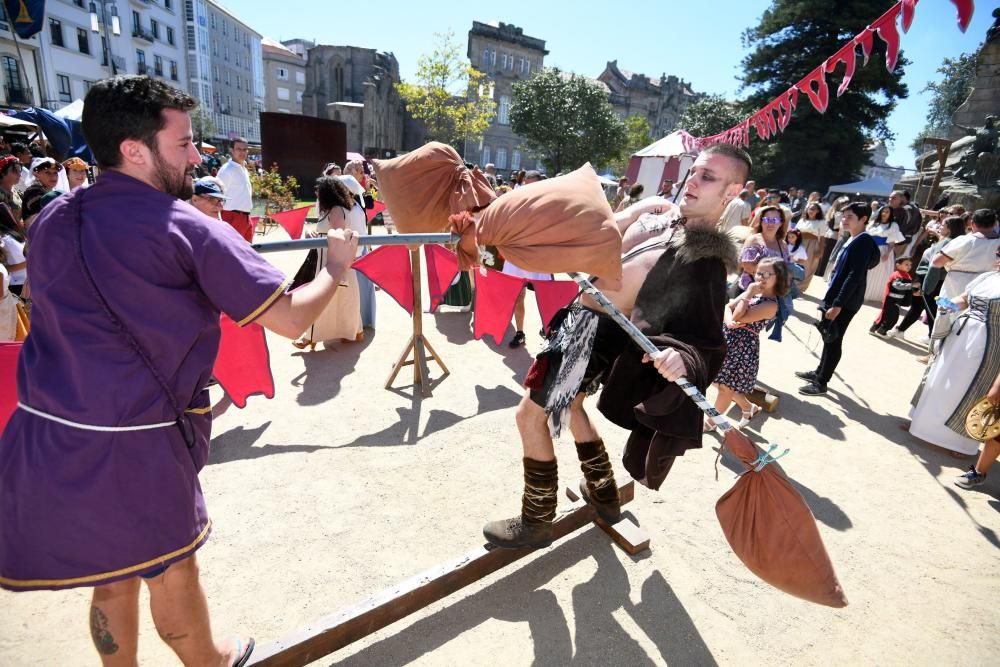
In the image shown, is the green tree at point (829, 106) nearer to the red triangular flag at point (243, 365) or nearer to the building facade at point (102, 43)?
the red triangular flag at point (243, 365)

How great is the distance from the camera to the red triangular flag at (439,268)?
15.0 feet

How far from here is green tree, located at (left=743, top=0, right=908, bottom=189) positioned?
30.0 m

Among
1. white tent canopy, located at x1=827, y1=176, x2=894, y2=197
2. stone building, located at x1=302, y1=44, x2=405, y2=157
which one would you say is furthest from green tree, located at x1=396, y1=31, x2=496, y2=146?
white tent canopy, located at x1=827, y1=176, x2=894, y2=197

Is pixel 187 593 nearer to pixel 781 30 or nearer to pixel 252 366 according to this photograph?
pixel 252 366

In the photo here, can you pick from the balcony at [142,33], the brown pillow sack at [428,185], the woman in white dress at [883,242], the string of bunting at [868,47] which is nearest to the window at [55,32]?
the balcony at [142,33]

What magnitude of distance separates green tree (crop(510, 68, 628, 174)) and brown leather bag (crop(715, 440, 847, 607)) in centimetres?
4026

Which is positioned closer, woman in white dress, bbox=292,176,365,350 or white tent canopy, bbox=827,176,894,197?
woman in white dress, bbox=292,176,365,350

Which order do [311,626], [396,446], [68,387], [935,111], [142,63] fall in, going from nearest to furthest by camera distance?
1. [68,387]
2. [311,626]
3. [396,446]
4. [142,63]
5. [935,111]

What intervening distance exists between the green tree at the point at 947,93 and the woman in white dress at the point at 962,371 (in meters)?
44.5

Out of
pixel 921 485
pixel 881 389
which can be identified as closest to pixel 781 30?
pixel 881 389

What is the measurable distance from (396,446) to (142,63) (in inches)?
2120

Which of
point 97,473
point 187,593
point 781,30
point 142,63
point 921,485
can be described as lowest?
point 921,485

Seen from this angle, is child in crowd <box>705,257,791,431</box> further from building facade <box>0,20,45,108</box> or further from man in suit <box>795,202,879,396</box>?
building facade <box>0,20,45,108</box>

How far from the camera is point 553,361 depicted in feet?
7.83
